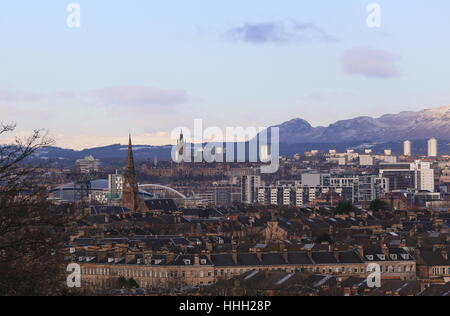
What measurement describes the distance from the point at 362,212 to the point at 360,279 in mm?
56189

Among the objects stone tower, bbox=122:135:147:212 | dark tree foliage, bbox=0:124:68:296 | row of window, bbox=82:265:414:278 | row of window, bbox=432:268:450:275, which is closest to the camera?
dark tree foliage, bbox=0:124:68:296

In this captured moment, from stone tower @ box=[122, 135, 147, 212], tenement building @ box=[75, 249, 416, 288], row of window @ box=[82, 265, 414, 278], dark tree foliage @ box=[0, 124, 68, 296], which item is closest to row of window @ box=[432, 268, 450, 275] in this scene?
row of window @ box=[82, 265, 414, 278]

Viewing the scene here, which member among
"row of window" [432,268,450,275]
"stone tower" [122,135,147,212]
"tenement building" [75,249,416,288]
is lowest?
"row of window" [432,268,450,275]

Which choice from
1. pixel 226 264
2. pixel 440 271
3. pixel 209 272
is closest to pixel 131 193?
pixel 226 264

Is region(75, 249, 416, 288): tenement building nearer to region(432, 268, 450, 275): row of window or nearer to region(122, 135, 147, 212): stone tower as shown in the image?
region(432, 268, 450, 275): row of window

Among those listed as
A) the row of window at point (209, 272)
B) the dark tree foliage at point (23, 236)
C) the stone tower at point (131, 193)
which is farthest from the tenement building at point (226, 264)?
the stone tower at point (131, 193)

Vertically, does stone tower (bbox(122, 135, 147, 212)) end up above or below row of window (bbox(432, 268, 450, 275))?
above

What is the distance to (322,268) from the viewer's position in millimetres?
59469

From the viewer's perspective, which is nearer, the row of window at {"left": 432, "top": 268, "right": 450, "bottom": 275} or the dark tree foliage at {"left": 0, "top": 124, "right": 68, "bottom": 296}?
the dark tree foliage at {"left": 0, "top": 124, "right": 68, "bottom": 296}

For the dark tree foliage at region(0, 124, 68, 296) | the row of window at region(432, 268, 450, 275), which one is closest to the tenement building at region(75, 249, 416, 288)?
the row of window at region(432, 268, 450, 275)

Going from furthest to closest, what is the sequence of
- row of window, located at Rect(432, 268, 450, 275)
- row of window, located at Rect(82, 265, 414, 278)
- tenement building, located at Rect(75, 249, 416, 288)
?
row of window, located at Rect(432, 268, 450, 275) → row of window, located at Rect(82, 265, 414, 278) → tenement building, located at Rect(75, 249, 416, 288)
